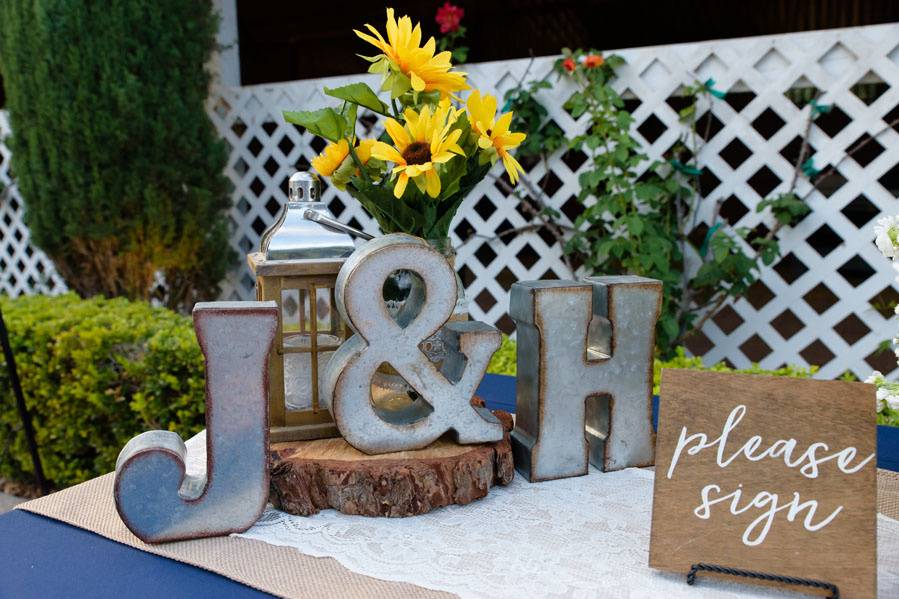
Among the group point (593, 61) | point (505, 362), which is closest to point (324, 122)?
point (505, 362)

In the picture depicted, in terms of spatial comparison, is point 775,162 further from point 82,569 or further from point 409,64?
point 82,569

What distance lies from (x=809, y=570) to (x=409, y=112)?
1.92 ft

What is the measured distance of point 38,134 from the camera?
10.2ft

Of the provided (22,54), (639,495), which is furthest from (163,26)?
(639,495)

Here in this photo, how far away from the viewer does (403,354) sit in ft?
2.71

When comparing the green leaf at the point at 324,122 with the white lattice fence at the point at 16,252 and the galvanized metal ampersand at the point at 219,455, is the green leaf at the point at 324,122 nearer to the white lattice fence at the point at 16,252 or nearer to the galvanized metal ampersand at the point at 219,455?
the galvanized metal ampersand at the point at 219,455

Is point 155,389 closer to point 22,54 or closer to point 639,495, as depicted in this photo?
point 639,495

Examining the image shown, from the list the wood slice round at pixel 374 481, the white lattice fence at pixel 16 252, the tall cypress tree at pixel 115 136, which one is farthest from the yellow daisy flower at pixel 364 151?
the white lattice fence at pixel 16 252

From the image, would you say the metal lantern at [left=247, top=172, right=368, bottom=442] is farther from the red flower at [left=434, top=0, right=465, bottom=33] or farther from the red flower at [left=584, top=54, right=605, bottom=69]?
the red flower at [left=434, top=0, right=465, bottom=33]

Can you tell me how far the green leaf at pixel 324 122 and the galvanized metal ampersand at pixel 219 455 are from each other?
225 millimetres

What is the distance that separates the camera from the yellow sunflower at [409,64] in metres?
0.80

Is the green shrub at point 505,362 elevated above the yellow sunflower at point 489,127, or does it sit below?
below

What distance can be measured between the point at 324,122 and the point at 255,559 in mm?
477

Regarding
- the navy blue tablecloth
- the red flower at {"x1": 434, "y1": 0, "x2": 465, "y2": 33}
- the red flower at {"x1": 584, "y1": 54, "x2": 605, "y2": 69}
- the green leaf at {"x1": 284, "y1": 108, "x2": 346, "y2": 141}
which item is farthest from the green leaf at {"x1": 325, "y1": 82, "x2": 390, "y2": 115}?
the red flower at {"x1": 434, "y1": 0, "x2": 465, "y2": 33}
